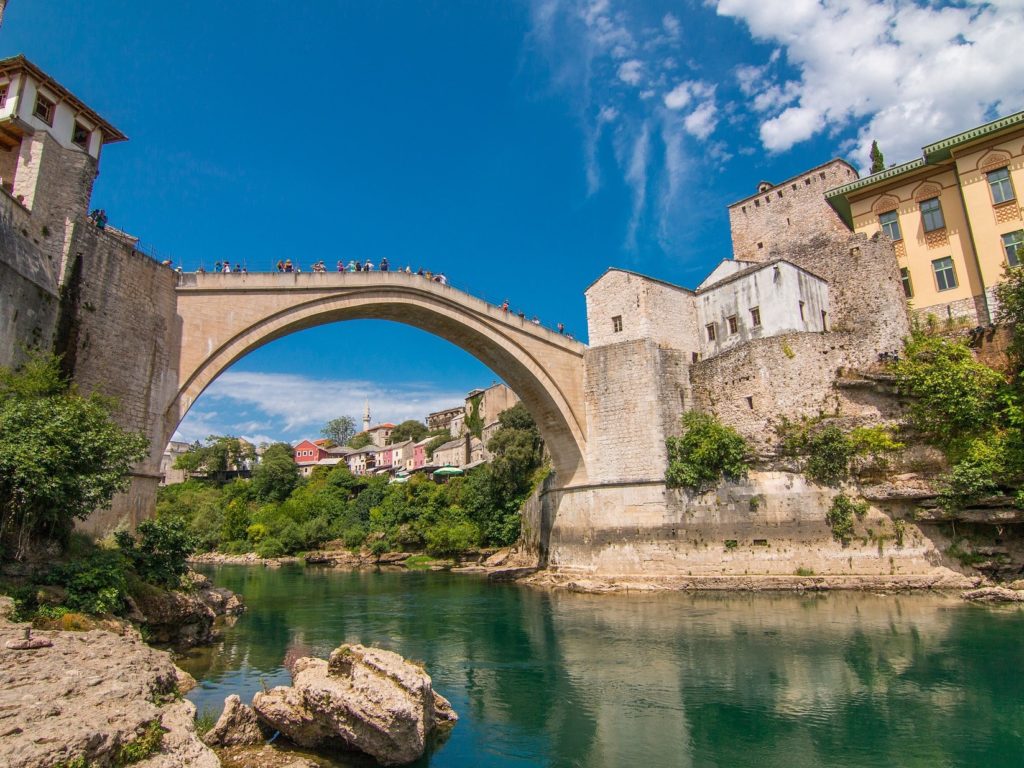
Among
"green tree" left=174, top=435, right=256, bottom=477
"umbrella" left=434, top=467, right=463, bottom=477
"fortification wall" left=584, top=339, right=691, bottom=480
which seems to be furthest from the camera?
"green tree" left=174, top=435, right=256, bottom=477

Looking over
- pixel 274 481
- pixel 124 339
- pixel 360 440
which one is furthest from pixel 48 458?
pixel 360 440

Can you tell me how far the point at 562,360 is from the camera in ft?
70.6

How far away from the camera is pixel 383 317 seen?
19219 millimetres

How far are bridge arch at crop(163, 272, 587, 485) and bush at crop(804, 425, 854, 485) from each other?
7.03 metres

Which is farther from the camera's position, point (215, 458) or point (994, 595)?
point (215, 458)

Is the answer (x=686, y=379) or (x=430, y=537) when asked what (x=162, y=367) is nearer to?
(x=686, y=379)

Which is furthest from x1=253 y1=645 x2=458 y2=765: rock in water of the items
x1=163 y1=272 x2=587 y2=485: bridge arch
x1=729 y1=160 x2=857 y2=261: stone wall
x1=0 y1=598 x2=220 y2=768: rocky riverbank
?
x1=729 y1=160 x2=857 y2=261: stone wall

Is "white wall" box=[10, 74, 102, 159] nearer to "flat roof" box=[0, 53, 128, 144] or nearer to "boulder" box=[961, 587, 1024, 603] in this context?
"flat roof" box=[0, 53, 128, 144]

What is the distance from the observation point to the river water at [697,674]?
6.96m

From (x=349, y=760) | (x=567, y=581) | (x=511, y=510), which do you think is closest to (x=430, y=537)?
(x=511, y=510)

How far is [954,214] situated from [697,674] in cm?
1647

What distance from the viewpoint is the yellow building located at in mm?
17219

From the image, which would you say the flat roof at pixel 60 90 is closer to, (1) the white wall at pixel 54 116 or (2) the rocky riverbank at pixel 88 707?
(1) the white wall at pixel 54 116

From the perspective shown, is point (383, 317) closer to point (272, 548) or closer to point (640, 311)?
point (640, 311)
